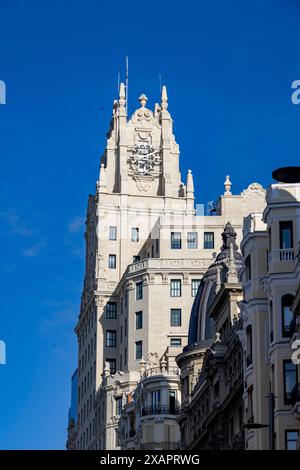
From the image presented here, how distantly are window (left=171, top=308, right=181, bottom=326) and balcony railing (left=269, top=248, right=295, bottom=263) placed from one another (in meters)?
77.3

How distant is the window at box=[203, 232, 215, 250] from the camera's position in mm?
149375

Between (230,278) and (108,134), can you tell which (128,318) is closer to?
(108,134)

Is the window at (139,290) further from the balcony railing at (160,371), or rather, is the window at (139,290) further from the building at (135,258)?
the balcony railing at (160,371)

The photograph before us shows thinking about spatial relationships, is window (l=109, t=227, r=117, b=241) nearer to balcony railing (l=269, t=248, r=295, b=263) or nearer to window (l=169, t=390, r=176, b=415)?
window (l=169, t=390, r=176, b=415)

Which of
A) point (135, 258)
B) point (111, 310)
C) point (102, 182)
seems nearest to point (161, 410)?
point (111, 310)

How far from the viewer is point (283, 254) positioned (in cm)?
6969

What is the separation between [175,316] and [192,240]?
8.67 m

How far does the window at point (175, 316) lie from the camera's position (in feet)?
482

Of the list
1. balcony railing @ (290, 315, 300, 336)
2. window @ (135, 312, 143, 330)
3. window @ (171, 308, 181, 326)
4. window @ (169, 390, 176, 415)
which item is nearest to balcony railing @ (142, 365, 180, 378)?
window @ (169, 390, 176, 415)

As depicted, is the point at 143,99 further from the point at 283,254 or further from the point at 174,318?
the point at 283,254

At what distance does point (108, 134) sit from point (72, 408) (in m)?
44.6

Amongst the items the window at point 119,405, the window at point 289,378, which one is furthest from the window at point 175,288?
the window at point 289,378

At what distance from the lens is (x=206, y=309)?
99500 millimetres
